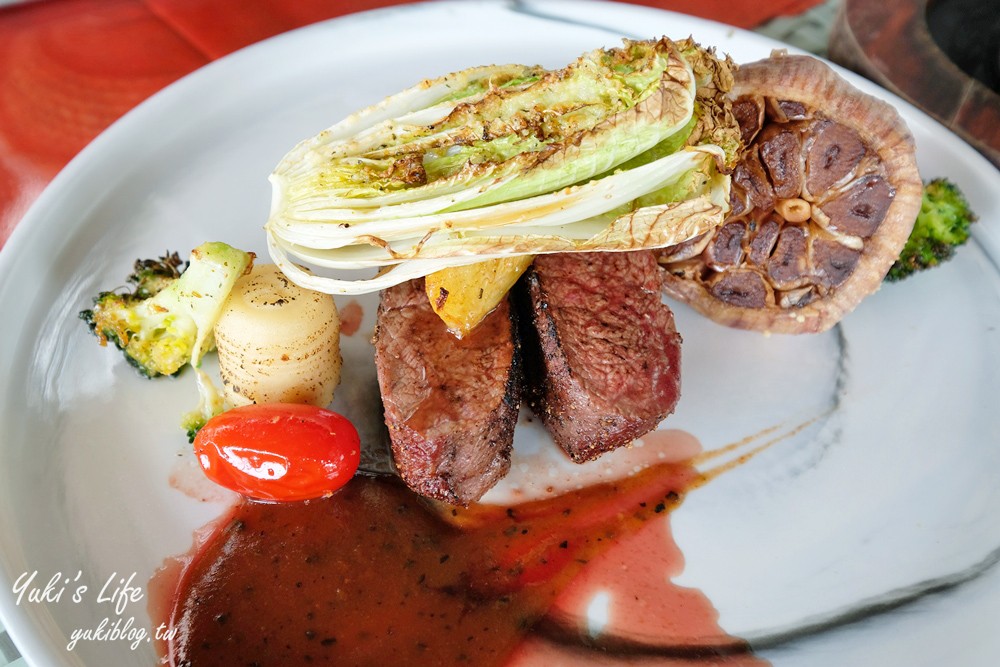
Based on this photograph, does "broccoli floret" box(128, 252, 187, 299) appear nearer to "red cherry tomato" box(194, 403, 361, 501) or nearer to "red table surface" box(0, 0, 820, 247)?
"red cherry tomato" box(194, 403, 361, 501)

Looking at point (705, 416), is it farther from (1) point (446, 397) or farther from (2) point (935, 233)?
(2) point (935, 233)

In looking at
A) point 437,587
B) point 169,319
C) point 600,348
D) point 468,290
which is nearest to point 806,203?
point 600,348

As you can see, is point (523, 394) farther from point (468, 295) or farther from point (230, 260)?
point (230, 260)

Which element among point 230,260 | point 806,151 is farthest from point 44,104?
point 806,151

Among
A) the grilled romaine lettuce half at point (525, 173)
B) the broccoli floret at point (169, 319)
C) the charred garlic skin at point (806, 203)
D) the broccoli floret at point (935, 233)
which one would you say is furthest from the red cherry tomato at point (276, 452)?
the broccoli floret at point (935, 233)

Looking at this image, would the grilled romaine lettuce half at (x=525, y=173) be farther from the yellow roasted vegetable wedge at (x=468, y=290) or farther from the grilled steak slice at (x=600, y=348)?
the grilled steak slice at (x=600, y=348)
